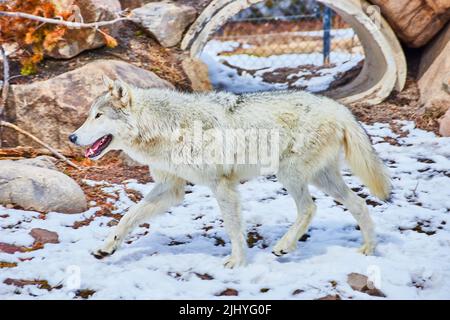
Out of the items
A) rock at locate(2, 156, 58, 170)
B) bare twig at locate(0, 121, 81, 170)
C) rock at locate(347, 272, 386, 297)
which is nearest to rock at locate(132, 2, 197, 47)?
bare twig at locate(0, 121, 81, 170)

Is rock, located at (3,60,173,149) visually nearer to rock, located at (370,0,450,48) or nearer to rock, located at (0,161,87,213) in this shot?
rock, located at (0,161,87,213)

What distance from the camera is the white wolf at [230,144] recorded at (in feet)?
14.0

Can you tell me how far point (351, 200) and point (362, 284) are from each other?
2.58 feet

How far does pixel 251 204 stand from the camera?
5.46 metres

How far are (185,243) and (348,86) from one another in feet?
15.5

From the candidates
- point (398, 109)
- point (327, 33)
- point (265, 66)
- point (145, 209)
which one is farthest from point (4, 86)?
point (327, 33)

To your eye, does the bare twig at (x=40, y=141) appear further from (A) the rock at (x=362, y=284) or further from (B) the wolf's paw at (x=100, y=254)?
(A) the rock at (x=362, y=284)

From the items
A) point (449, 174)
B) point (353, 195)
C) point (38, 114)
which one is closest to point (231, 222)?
point (353, 195)

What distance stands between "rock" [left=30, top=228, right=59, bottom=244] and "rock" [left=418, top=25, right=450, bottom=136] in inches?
171

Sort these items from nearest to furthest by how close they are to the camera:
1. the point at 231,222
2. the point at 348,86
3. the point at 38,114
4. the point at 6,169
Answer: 1. the point at 231,222
2. the point at 6,169
3. the point at 38,114
4. the point at 348,86

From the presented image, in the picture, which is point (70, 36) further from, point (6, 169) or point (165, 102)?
point (165, 102)

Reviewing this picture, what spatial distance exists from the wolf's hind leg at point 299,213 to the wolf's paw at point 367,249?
43 centimetres

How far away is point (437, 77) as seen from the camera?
293 inches

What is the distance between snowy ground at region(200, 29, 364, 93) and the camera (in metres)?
9.16
